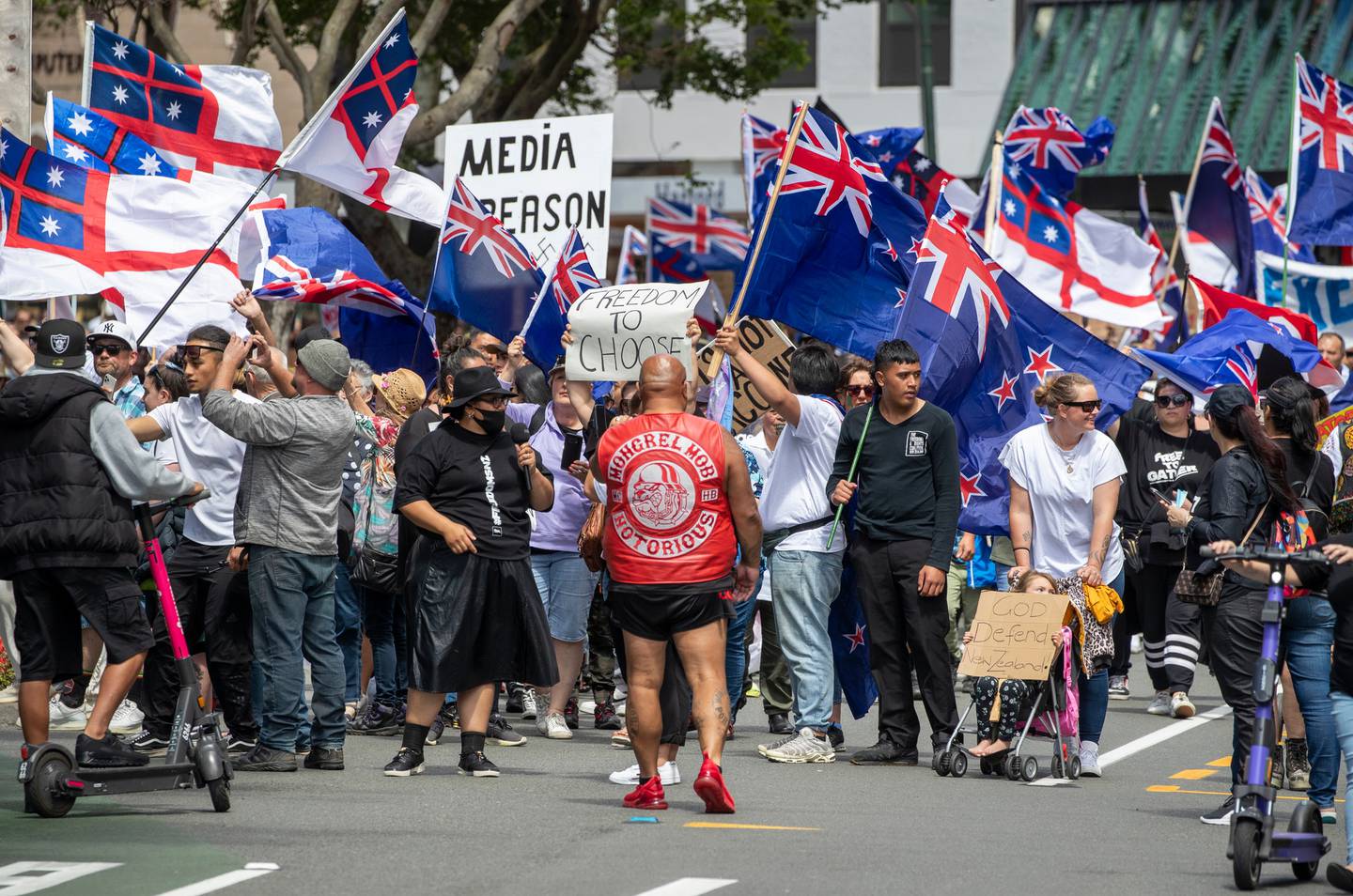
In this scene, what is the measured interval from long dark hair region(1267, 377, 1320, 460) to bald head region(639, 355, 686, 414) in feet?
8.15

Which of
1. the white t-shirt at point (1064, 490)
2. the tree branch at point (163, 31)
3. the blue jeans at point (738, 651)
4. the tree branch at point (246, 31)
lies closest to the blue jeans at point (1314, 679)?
the white t-shirt at point (1064, 490)

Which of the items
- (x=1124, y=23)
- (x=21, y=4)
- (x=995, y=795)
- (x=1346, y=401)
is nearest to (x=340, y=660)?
(x=995, y=795)

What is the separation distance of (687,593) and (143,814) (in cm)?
235

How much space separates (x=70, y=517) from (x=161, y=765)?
3.51 feet

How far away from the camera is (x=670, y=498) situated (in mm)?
8539

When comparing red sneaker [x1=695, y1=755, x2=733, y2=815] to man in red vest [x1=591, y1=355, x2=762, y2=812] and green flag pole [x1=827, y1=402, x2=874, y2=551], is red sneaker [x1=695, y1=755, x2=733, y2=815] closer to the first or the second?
man in red vest [x1=591, y1=355, x2=762, y2=812]

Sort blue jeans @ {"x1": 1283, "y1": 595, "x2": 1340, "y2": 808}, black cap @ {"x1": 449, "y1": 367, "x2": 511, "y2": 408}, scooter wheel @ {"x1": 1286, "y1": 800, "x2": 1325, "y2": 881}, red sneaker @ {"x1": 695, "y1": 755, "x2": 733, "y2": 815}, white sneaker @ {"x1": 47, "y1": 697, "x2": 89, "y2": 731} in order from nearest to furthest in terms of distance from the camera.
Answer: scooter wheel @ {"x1": 1286, "y1": 800, "x2": 1325, "y2": 881}, blue jeans @ {"x1": 1283, "y1": 595, "x2": 1340, "y2": 808}, red sneaker @ {"x1": 695, "y1": 755, "x2": 733, "y2": 815}, black cap @ {"x1": 449, "y1": 367, "x2": 511, "y2": 408}, white sneaker @ {"x1": 47, "y1": 697, "x2": 89, "y2": 731}

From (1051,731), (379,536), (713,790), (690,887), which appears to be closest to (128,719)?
(379,536)

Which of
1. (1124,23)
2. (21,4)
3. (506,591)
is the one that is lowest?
(506,591)

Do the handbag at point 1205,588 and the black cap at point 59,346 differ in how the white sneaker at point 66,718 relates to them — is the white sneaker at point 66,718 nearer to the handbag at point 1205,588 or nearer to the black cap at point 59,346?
the black cap at point 59,346

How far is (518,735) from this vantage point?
433 inches

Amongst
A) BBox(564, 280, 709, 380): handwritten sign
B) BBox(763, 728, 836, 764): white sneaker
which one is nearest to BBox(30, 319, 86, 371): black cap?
BBox(564, 280, 709, 380): handwritten sign

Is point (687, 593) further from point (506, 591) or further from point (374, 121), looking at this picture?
point (374, 121)

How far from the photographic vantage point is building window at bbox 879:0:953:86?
1703 inches
